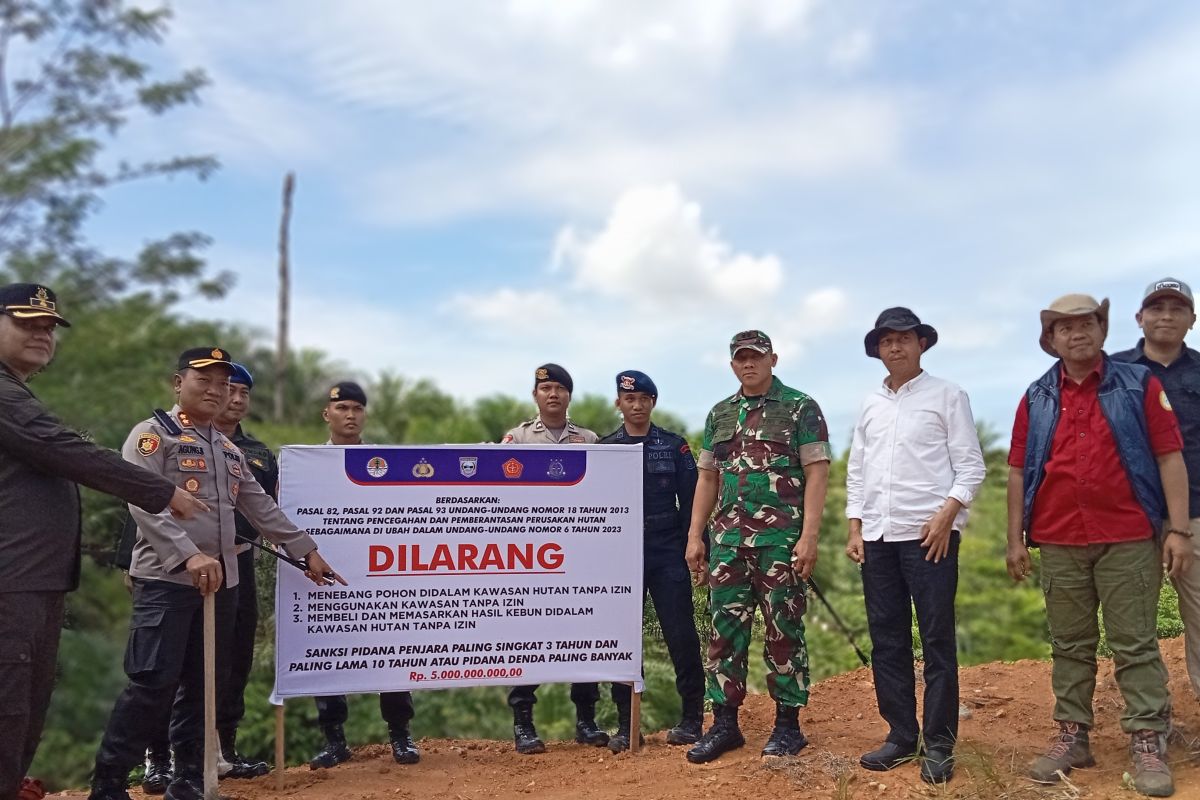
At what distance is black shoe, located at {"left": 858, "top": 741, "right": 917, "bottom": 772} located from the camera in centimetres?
480

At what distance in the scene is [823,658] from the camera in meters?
11.1

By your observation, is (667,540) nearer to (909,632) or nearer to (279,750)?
(909,632)

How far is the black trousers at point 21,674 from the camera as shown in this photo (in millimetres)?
3900

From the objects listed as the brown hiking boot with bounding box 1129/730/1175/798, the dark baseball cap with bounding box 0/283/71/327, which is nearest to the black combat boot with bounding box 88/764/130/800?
the dark baseball cap with bounding box 0/283/71/327

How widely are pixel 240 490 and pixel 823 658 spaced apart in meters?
7.72

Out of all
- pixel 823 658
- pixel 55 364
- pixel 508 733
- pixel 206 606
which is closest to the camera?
pixel 206 606

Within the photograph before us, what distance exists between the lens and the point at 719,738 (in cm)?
521

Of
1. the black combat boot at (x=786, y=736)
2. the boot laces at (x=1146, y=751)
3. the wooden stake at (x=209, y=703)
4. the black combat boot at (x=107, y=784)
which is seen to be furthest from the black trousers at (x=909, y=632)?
the black combat boot at (x=107, y=784)

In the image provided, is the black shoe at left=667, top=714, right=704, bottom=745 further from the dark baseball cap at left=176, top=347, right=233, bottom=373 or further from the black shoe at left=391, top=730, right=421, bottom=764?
the dark baseball cap at left=176, top=347, right=233, bottom=373

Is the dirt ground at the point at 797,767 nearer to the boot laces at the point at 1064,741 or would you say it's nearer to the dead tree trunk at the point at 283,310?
the boot laces at the point at 1064,741

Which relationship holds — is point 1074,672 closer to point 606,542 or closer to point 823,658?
point 606,542

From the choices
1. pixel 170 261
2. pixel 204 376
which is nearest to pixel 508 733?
pixel 204 376

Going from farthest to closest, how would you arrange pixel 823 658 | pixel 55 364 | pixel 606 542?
pixel 55 364
pixel 823 658
pixel 606 542

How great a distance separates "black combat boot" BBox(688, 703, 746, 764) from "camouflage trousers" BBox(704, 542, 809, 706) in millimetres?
98
